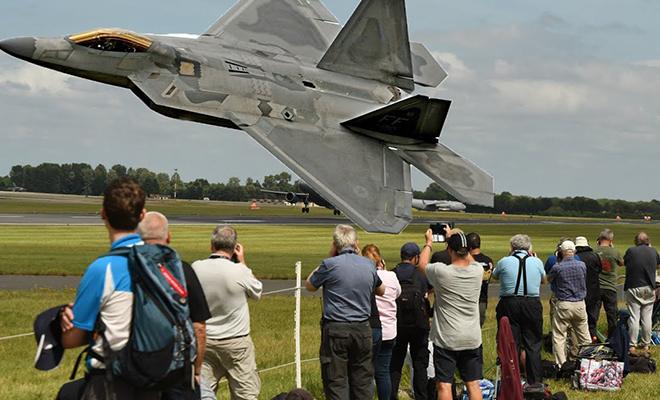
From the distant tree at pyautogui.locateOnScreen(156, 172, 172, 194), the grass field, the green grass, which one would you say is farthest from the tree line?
the grass field

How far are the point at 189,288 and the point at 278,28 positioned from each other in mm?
9497

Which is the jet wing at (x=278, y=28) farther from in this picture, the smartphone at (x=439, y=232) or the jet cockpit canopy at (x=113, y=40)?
the smartphone at (x=439, y=232)

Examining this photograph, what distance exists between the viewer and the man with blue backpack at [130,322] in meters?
3.89

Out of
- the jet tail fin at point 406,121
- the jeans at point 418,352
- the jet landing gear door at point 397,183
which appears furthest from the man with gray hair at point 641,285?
the jeans at point 418,352

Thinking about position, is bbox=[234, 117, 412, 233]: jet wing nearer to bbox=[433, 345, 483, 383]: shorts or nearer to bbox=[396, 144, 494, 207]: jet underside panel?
bbox=[396, 144, 494, 207]: jet underside panel

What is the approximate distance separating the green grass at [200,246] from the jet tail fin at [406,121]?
1555cm

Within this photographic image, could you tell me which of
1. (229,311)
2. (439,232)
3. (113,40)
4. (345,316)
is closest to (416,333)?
(439,232)

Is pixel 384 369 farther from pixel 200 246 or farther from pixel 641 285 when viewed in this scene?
pixel 200 246

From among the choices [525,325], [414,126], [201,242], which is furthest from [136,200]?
[201,242]

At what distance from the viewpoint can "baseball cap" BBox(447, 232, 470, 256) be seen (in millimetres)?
7973

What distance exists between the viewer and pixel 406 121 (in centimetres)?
1186

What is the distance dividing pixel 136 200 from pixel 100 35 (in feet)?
22.1

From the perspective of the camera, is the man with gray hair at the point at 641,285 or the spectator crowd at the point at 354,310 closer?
the spectator crowd at the point at 354,310

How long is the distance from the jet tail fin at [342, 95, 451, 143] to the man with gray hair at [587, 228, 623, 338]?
179 inches
